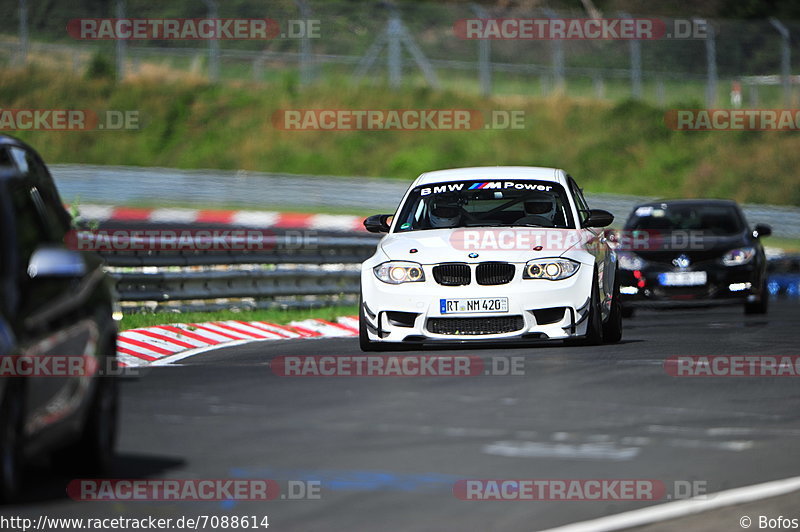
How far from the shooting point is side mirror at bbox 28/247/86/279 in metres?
6.73

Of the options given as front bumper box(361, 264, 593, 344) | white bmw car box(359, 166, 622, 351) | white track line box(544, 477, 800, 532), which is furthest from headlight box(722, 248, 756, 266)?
white track line box(544, 477, 800, 532)

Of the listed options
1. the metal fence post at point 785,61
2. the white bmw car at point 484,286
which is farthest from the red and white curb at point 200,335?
the metal fence post at point 785,61

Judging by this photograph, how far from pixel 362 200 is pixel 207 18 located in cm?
728

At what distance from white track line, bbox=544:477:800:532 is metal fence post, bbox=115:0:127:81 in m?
37.2

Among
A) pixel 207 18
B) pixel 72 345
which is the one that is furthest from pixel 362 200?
pixel 72 345

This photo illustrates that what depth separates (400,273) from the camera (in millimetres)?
13609

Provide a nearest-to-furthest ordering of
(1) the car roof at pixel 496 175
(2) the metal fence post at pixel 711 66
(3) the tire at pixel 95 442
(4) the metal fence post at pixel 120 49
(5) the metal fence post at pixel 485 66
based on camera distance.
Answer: (3) the tire at pixel 95 442
(1) the car roof at pixel 496 175
(2) the metal fence post at pixel 711 66
(4) the metal fence post at pixel 120 49
(5) the metal fence post at pixel 485 66

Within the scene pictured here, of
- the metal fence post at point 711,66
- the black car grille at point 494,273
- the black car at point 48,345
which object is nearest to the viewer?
the black car at point 48,345

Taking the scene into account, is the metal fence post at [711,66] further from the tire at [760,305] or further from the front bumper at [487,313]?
the front bumper at [487,313]

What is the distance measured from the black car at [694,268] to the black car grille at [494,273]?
679 cm

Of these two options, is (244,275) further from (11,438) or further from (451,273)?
(11,438)

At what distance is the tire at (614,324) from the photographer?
14.6 m

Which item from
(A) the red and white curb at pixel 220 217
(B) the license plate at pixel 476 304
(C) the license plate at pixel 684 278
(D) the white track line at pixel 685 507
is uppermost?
(D) the white track line at pixel 685 507

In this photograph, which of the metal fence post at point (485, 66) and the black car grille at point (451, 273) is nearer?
the black car grille at point (451, 273)
